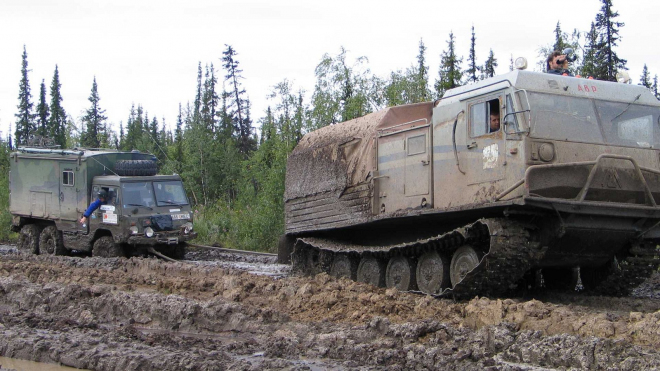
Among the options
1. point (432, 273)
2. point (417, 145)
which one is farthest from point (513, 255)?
point (417, 145)

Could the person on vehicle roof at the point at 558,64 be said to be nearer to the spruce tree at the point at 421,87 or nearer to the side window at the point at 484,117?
the side window at the point at 484,117

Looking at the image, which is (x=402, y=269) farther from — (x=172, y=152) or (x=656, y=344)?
(x=172, y=152)

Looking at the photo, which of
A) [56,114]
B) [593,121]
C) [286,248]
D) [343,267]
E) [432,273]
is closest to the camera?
[593,121]

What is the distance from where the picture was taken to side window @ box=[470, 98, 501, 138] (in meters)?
10.3

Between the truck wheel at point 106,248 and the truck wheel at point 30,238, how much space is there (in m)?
3.05

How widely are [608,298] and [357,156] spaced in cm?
483

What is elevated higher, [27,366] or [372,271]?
[372,271]

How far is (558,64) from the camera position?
11.6 metres

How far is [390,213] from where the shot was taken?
12133 millimetres

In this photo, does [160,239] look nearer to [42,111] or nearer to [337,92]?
[337,92]

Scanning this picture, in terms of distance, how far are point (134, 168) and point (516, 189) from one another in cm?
1250

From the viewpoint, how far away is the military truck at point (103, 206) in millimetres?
18828

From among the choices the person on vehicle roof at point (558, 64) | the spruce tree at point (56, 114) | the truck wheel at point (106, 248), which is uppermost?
the spruce tree at point (56, 114)

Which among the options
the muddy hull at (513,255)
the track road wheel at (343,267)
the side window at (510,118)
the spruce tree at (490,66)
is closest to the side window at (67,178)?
the track road wheel at (343,267)
